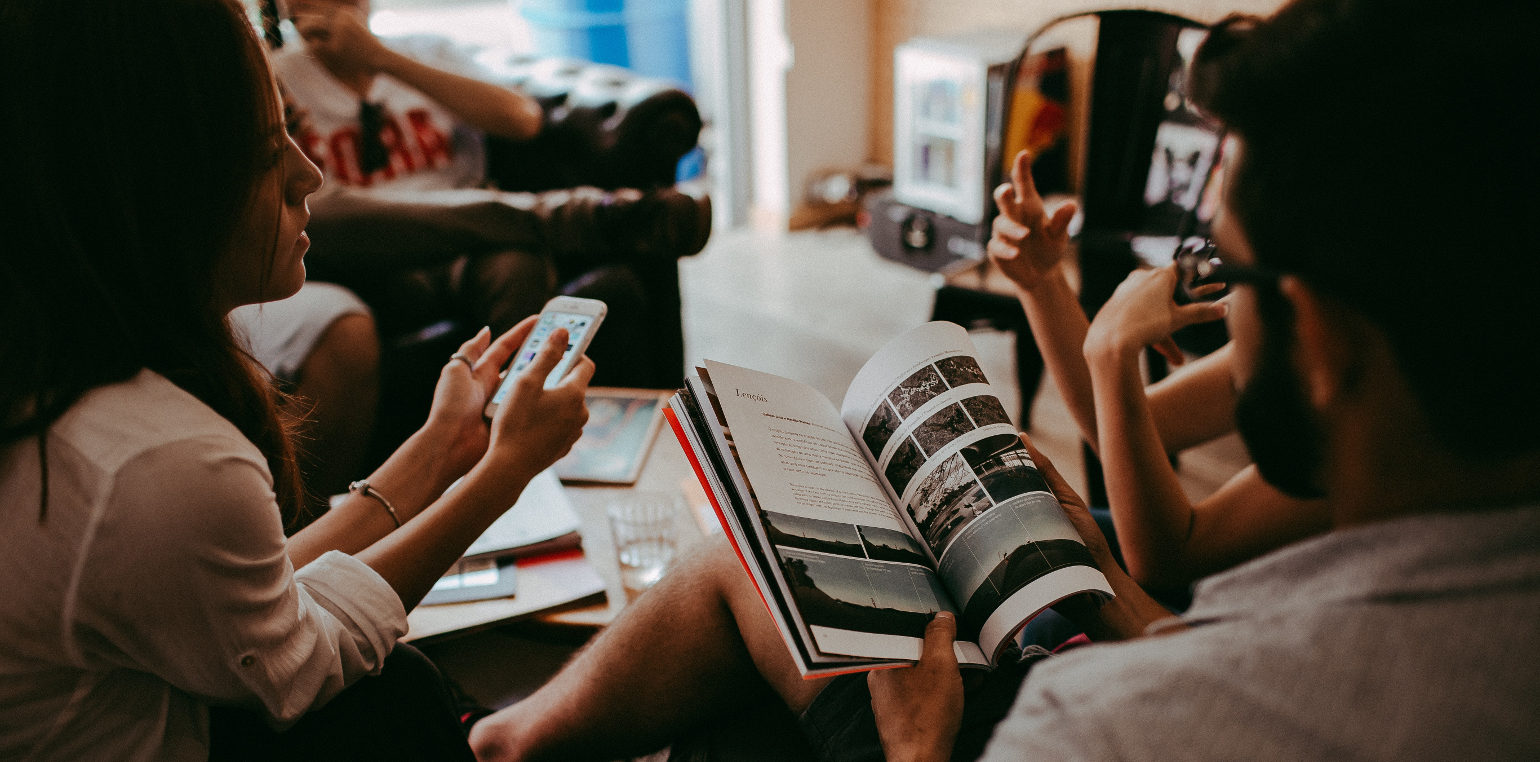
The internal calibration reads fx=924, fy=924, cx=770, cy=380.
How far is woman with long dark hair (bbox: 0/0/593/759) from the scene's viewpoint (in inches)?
19.3

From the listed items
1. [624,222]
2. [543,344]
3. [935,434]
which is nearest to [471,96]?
[624,222]

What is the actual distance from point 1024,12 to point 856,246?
96 centimetres

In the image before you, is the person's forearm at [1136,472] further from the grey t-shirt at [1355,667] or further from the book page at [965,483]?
the grey t-shirt at [1355,667]

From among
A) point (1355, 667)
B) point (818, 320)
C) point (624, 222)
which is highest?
point (1355, 667)

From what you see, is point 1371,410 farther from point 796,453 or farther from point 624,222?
point 624,222

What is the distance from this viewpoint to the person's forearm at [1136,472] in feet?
2.69

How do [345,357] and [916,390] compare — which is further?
[345,357]

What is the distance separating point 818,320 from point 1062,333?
5.69 feet

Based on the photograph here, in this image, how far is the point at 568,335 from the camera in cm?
88

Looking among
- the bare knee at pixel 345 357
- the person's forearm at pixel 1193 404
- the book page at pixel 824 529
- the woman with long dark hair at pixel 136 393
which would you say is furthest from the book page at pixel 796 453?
the bare knee at pixel 345 357

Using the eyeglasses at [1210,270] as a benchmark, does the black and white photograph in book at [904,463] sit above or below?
below

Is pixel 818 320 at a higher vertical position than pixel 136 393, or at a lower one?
lower

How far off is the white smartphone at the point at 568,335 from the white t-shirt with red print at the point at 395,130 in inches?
37.4

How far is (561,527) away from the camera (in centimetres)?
105
